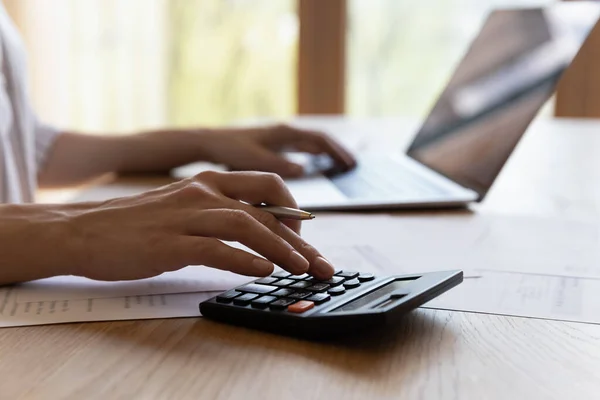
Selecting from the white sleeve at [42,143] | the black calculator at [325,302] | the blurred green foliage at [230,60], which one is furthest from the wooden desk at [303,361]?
the blurred green foliage at [230,60]

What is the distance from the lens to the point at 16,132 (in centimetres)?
126

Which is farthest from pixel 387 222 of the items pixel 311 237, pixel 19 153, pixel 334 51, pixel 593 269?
pixel 334 51

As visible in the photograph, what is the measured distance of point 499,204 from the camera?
40.6 inches

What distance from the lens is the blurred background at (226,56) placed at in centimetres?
276

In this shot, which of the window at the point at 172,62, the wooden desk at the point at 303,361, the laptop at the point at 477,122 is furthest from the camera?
the window at the point at 172,62

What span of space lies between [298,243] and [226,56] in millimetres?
2474

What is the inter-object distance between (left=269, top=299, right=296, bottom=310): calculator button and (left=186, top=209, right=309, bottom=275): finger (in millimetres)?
52

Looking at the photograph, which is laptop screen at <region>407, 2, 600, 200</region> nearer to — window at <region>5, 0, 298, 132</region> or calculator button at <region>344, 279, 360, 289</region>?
calculator button at <region>344, 279, 360, 289</region>

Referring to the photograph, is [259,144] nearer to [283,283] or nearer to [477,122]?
[477,122]

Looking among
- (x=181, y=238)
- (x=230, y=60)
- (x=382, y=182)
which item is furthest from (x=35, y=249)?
(x=230, y=60)

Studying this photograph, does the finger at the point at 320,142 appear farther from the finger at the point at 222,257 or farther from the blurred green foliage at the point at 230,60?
the blurred green foliage at the point at 230,60

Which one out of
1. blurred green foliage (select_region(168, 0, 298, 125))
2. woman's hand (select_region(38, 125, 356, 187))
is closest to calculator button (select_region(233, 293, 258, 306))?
woman's hand (select_region(38, 125, 356, 187))

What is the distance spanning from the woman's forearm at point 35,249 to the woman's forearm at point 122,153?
59 centimetres

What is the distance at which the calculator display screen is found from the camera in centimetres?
54
